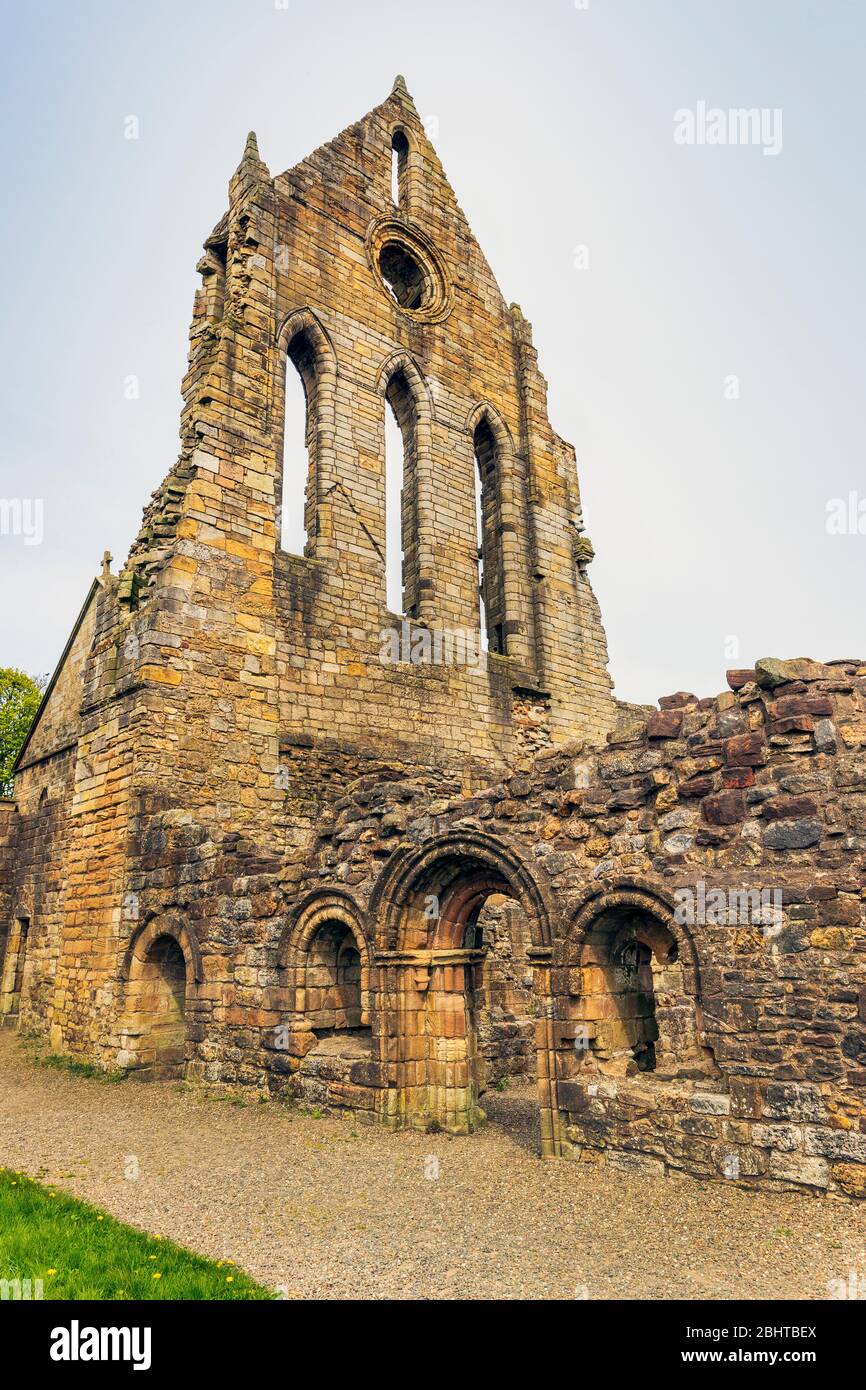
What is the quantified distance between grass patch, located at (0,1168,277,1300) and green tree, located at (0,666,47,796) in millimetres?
25646

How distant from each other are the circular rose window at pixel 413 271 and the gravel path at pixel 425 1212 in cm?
1516

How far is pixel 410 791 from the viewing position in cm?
1016

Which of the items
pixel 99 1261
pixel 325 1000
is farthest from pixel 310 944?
pixel 99 1261

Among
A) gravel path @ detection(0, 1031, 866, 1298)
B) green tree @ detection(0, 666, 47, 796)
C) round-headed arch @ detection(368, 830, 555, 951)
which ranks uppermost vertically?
green tree @ detection(0, 666, 47, 796)

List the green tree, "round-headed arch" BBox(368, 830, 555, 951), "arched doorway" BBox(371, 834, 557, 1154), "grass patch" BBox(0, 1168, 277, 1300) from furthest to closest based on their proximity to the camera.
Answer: the green tree
"round-headed arch" BBox(368, 830, 555, 951)
"arched doorway" BBox(371, 834, 557, 1154)
"grass patch" BBox(0, 1168, 277, 1300)

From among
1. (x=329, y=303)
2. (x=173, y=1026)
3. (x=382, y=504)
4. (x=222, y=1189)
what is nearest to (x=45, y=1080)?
(x=173, y=1026)

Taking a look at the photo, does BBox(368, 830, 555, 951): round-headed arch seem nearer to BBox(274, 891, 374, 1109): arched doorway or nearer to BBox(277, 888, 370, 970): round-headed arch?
BBox(274, 891, 374, 1109): arched doorway

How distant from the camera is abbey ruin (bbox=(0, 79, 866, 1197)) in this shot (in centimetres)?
693

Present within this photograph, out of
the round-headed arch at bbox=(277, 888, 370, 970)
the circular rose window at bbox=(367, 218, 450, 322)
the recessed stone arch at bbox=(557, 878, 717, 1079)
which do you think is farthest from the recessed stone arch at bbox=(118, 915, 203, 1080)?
the circular rose window at bbox=(367, 218, 450, 322)

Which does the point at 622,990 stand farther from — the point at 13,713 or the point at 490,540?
the point at 13,713

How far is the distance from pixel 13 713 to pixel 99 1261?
90.4 ft

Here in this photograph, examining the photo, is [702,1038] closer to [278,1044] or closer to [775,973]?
[775,973]
